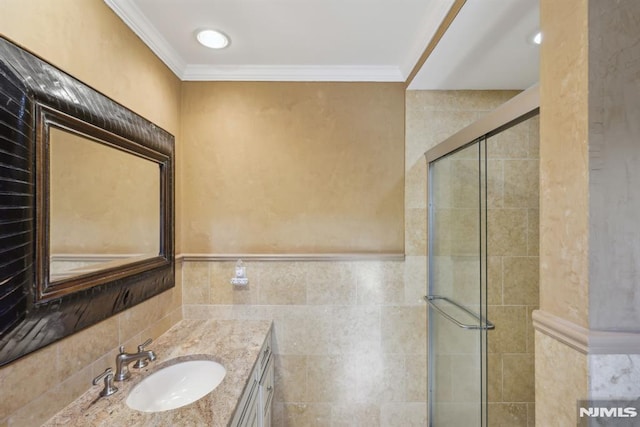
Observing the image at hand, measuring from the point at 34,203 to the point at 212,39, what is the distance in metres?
1.25

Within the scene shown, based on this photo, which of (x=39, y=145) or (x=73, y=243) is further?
(x=73, y=243)

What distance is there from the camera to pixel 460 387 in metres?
1.66

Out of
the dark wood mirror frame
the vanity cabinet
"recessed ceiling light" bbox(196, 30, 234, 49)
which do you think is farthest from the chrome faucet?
"recessed ceiling light" bbox(196, 30, 234, 49)

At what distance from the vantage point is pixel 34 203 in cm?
90

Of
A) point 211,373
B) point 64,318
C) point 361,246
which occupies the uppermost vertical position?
point 361,246

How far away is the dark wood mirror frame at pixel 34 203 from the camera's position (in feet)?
2.68

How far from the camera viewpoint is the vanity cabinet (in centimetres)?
117

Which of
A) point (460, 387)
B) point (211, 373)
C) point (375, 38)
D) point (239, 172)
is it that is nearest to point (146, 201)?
point (239, 172)

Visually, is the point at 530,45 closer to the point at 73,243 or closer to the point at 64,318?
the point at 73,243

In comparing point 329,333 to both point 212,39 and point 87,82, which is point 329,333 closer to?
point 87,82

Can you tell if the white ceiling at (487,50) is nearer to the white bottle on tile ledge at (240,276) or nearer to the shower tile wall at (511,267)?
the shower tile wall at (511,267)

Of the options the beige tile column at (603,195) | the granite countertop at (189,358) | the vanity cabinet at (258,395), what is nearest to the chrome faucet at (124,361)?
the granite countertop at (189,358)

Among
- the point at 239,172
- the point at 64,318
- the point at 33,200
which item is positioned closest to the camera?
the point at 33,200

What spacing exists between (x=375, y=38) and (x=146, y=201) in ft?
5.33
